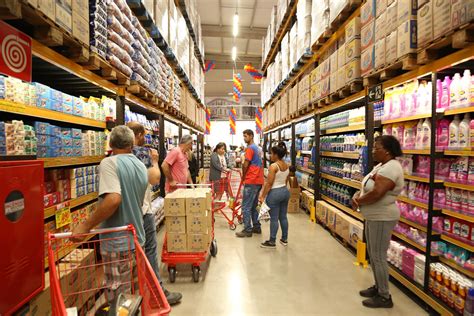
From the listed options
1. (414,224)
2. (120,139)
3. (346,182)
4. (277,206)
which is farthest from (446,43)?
(277,206)

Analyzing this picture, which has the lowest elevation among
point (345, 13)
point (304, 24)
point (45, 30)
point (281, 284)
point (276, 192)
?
point (281, 284)

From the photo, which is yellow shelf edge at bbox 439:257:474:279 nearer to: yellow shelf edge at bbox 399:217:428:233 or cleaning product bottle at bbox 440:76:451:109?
yellow shelf edge at bbox 399:217:428:233

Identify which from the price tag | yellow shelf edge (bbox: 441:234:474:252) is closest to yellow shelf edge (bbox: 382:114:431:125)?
yellow shelf edge (bbox: 441:234:474:252)

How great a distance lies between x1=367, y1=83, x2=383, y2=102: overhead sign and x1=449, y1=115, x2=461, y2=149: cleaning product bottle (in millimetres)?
1054

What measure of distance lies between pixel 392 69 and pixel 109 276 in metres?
3.85

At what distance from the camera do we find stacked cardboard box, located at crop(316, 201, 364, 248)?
188 inches

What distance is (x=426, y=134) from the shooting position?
3.46 meters

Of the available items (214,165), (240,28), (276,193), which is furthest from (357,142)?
(240,28)

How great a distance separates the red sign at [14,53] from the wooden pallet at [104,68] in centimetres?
84

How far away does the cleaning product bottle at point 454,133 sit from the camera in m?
3.03

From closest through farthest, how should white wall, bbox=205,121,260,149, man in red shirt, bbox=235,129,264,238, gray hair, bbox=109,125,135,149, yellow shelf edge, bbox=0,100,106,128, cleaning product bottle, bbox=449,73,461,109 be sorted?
yellow shelf edge, bbox=0,100,106,128, gray hair, bbox=109,125,135,149, cleaning product bottle, bbox=449,73,461,109, man in red shirt, bbox=235,129,264,238, white wall, bbox=205,121,260,149

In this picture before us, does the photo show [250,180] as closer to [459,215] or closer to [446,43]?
[459,215]

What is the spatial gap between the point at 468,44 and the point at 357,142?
2466mm

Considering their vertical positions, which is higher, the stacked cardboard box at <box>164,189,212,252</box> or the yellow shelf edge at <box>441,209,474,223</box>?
the yellow shelf edge at <box>441,209,474,223</box>
